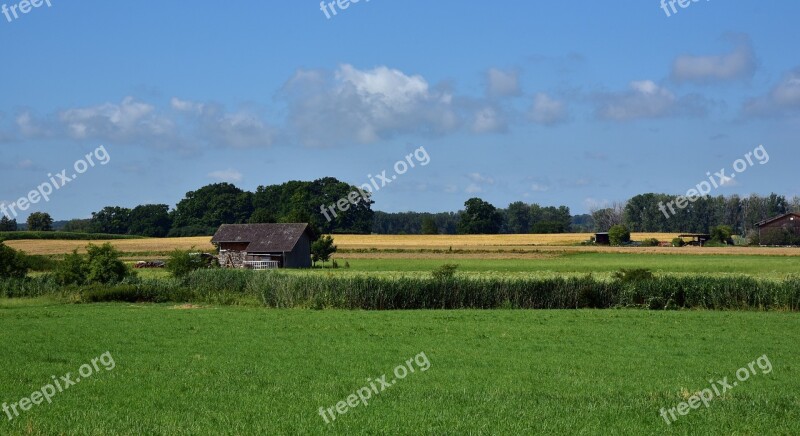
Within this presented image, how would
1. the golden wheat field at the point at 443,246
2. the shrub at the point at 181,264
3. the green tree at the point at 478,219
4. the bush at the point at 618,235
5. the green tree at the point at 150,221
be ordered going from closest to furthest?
the shrub at the point at 181,264 → the golden wheat field at the point at 443,246 → the bush at the point at 618,235 → the green tree at the point at 150,221 → the green tree at the point at 478,219

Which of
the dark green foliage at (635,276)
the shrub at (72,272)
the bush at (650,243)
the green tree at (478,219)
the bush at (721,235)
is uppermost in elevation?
the green tree at (478,219)

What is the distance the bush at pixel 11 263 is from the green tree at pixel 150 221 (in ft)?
333

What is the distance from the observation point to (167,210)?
151 metres

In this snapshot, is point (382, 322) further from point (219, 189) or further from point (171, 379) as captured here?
point (219, 189)

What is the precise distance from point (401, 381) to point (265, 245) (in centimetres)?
5871

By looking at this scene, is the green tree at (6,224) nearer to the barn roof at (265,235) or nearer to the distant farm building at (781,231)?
the barn roof at (265,235)

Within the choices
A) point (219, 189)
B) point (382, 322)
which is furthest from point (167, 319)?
point (219, 189)

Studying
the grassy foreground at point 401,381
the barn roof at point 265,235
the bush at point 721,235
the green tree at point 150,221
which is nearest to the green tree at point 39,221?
the green tree at point 150,221

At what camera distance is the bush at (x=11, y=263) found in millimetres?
43094

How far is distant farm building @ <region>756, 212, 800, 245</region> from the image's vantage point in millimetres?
105188

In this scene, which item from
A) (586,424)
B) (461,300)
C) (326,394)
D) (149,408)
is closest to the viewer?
(586,424)

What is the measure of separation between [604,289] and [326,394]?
87.9ft

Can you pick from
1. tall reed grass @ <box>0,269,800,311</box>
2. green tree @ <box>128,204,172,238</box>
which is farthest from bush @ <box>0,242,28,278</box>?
green tree @ <box>128,204,172,238</box>

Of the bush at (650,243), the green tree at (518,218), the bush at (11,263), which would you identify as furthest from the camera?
the green tree at (518,218)
